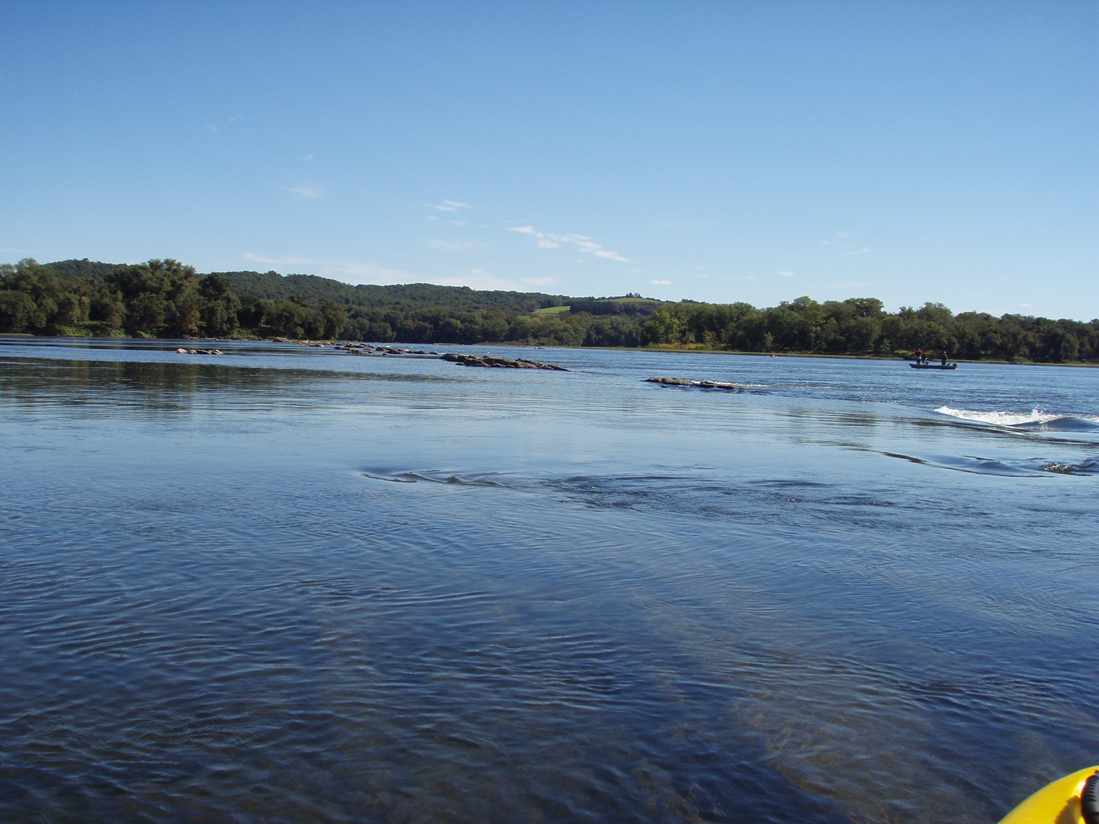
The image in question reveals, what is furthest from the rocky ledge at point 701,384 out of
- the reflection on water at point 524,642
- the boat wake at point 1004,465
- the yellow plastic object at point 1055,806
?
the yellow plastic object at point 1055,806

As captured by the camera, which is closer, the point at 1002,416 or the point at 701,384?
the point at 1002,416

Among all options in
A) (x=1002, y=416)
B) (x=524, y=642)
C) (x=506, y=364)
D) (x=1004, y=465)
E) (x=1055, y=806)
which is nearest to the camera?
(x=1055, y=806)

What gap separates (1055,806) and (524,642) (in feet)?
16.8

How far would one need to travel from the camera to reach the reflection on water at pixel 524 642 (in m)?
6.30

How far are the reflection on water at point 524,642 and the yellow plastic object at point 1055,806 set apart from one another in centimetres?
108

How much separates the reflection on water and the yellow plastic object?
1.08 metres

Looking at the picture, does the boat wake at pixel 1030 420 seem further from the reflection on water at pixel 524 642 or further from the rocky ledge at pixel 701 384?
the reflection on water at pixel 524 642

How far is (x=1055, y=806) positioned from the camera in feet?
16.2

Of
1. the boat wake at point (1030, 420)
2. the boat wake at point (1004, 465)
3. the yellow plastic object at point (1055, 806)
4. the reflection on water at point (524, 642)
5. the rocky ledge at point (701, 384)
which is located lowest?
the reflection on water at point (524, 642)

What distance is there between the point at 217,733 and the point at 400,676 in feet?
5.57

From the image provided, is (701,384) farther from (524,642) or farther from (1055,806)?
(1055,806)

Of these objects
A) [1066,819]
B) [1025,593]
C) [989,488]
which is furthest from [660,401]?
[1066,819]

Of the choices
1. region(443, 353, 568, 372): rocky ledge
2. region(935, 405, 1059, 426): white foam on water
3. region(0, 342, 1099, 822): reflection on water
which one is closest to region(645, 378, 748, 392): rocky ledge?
region(935, 405, 1059, 426): white foam on water

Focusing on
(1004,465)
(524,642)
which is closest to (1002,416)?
(1004,465)
